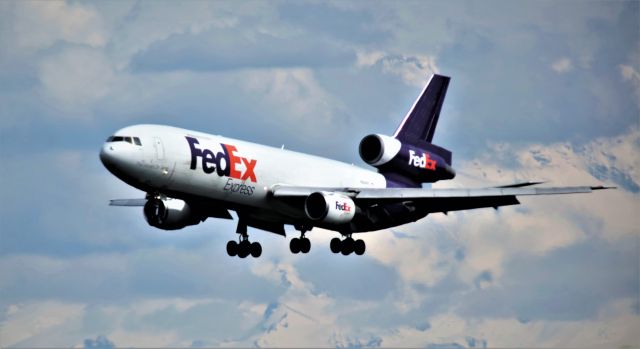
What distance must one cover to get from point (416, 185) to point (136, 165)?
68.3ft

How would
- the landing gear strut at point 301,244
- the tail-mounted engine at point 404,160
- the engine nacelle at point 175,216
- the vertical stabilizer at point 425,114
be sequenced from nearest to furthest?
1. the engine nacelle at point 175,216
2. the landing gear strut at point 301,244
3. the tail-mounted engine at point 404,160
4. the vertical stabilizer at point 425,114

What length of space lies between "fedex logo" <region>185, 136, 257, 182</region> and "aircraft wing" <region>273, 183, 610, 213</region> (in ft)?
7.30

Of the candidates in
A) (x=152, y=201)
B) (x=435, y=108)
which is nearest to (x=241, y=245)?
(x=152, y=201)

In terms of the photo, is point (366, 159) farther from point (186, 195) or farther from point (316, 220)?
point (186, 195)

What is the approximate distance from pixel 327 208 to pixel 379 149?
899 centimetres

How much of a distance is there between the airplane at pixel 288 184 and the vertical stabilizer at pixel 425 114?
0.08 metres

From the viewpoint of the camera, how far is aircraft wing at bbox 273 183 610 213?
82250 mm

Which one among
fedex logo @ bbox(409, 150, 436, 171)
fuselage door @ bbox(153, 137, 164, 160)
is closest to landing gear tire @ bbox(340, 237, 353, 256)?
fedex logo @ bbox(409, 150, 436, 171)

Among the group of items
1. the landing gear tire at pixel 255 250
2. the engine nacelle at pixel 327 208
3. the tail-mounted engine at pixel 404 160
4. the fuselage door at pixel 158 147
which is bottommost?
the landing gear tire at pixel 255 250

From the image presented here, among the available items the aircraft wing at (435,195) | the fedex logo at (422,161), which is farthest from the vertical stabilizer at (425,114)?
the aircraft wing at (435,195)

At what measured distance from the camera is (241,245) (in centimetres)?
8675

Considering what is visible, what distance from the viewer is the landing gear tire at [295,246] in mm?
86438

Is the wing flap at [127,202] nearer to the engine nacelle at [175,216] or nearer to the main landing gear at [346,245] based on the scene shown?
the engine nacelle at [175,216]

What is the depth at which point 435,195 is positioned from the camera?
84.2 meters
